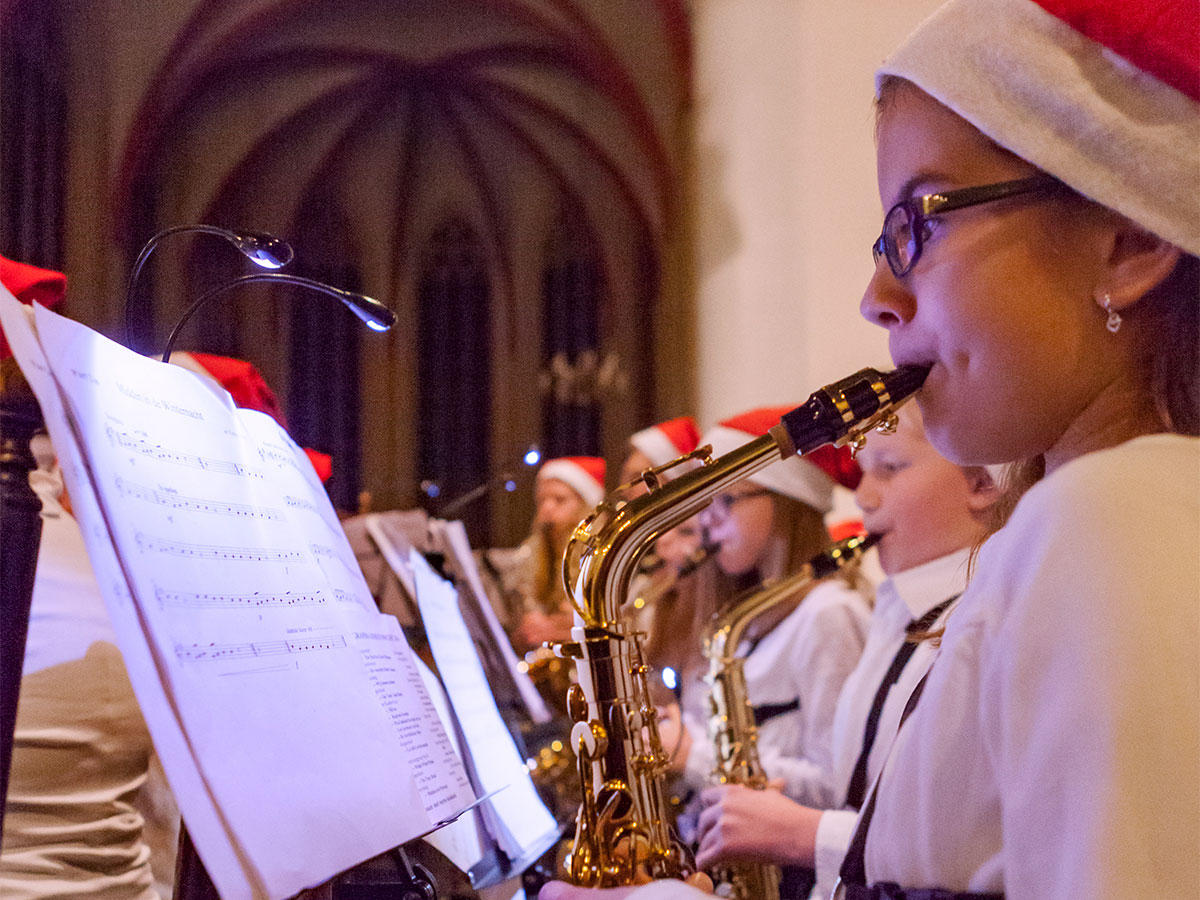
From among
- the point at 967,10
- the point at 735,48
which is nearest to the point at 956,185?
the point at 967,10

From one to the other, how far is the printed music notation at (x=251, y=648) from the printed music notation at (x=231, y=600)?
1.4 inches

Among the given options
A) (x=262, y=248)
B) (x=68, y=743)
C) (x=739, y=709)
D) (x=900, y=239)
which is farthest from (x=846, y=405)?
(x=739, y=709)

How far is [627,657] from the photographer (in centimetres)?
146

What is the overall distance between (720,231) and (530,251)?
2806 mm

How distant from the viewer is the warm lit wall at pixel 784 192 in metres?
4.32

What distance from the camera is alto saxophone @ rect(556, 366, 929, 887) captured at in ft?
4.11

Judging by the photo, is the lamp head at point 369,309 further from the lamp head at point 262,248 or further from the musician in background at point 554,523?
the musician in background at point 554,523

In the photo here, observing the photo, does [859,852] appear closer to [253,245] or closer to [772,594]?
[253,245]

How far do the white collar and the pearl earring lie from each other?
1.21 m

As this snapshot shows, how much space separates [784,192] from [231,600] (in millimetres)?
4953

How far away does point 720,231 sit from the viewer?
6441 millimetres

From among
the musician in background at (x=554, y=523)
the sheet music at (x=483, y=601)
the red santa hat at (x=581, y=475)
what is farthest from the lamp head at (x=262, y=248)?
the red santa hat at (x=581, y=475)

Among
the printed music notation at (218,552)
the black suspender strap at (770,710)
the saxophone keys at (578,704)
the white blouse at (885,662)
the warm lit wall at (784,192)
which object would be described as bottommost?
the black suspender strap at (770,710)

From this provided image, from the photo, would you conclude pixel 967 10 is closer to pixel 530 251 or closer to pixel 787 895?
pixel 787 895
